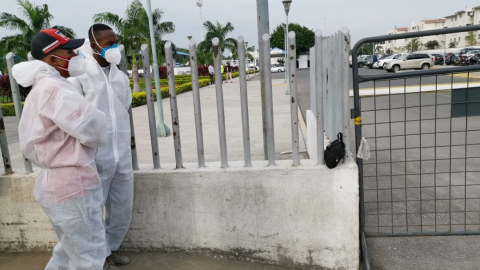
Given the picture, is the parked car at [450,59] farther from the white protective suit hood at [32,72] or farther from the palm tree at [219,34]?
the white protective suit hood at [32,72]

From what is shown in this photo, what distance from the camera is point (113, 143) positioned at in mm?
2631

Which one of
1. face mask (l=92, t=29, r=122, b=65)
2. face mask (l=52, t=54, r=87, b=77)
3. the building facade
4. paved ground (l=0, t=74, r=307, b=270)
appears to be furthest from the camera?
the building facade

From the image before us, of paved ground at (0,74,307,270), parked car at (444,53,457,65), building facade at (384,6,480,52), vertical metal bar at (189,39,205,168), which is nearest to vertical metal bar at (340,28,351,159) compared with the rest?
vertical metal bar at (189,39,205,168)

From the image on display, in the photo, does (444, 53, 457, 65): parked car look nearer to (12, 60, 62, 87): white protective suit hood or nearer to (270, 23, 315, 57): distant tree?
(270, 23, 315, 57): distant tree

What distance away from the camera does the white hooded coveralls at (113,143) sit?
256 centimetres

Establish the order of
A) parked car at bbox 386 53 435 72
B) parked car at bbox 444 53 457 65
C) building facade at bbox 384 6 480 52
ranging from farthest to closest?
building facade at bbox 384 6 480 52, parked car at bbox 444 53 457 65, parked car at bbox 386 53 435 72

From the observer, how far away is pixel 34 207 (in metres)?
3.19

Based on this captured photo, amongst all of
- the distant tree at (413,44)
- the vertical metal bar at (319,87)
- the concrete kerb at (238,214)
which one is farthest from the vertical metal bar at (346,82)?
the distant tree at (413,44)

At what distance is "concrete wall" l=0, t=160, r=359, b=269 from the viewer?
113 inches

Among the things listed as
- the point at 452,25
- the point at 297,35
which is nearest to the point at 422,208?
the point at 297,35

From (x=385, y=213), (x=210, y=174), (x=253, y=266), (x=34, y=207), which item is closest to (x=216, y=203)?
(x=210, y=174)

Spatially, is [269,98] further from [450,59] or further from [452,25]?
[452,25]

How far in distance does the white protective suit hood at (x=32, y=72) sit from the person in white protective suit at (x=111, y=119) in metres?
0.29

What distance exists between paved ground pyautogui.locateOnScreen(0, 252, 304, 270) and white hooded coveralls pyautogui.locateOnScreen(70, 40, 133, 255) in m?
0.27
